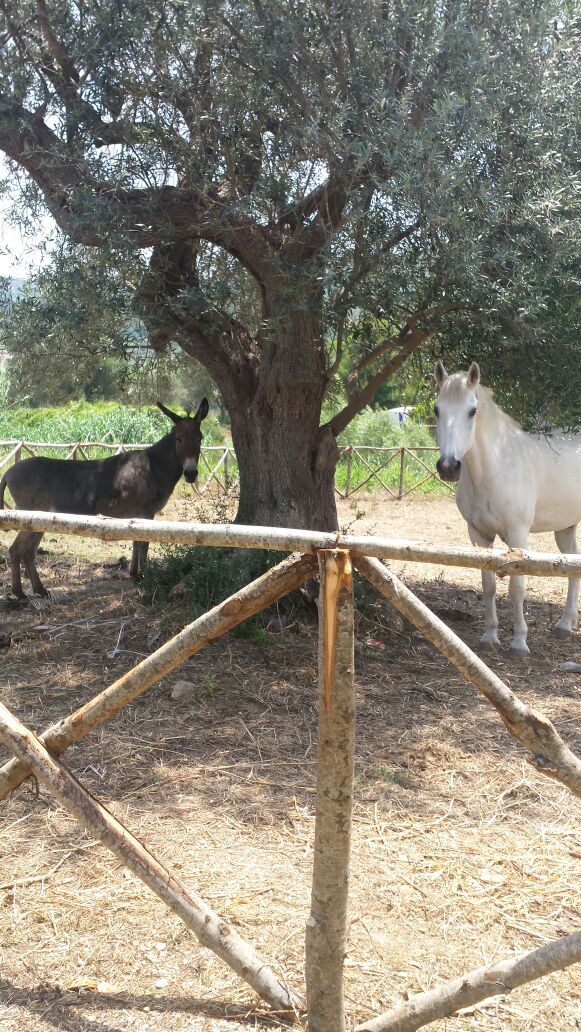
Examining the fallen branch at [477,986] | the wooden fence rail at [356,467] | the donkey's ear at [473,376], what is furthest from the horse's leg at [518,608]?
the wooden fence rail at [356,467]

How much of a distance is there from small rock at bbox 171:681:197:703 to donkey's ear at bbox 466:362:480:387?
311cm

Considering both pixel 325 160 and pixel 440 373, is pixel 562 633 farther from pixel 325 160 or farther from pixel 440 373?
pixel 325 160

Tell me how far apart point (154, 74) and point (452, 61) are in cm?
212

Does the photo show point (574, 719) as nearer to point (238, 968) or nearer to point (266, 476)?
point (266, 476)

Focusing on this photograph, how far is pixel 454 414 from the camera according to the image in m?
6.24

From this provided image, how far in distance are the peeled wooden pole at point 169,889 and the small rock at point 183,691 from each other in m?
2.82

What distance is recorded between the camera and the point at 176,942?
10.1ft

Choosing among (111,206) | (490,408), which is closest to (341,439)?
(490,408)

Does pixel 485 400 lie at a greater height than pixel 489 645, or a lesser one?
greater

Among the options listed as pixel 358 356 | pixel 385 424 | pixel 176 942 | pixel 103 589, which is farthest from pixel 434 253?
pixel 385 424

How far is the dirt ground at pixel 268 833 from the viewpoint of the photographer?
111 inches

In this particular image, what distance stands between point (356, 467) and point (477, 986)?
18.5 metres

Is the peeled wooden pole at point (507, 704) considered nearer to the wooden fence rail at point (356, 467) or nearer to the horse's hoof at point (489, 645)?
the horse's hoof at point (489, 645)

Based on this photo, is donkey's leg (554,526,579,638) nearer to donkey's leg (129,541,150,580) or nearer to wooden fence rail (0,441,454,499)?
donkey's leg (129,541,150,580)
